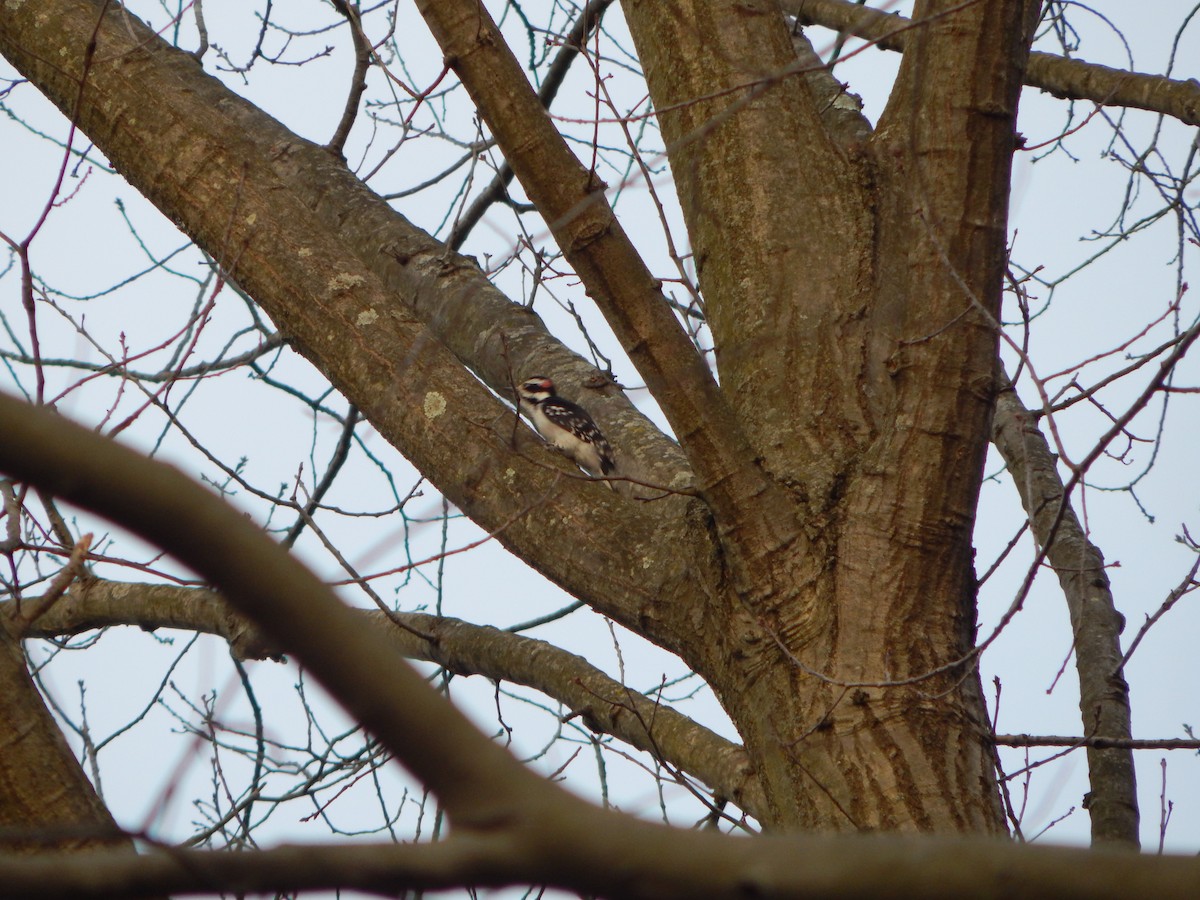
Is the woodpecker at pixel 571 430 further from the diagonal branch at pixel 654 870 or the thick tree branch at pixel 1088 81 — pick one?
the diagonal branch at pixel 654 870

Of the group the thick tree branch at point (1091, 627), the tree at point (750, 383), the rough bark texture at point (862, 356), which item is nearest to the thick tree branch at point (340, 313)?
the tree at point (750, 383)

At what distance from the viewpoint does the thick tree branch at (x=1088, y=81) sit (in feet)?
12.2

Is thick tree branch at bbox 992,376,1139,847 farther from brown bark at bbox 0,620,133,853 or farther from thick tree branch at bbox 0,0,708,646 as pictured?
brown bark at bbox 0,620,133,853

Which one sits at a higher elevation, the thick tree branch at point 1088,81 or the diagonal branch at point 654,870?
the thick tree branch at point 1088,81

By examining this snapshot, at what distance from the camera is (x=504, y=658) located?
338 cm

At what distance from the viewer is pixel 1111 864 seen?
73cm

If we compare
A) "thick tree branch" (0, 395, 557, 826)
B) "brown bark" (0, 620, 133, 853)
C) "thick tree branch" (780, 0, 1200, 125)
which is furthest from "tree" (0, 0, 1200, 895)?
"thick tree branch" (780, 0, 1200, 125)

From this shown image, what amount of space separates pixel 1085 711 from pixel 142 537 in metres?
2.98

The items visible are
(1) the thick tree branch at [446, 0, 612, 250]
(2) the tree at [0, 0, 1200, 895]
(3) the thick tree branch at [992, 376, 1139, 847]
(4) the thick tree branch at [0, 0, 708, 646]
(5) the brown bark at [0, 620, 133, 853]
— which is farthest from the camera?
(1) the thick tree branch at [446, 0, 612, 250]

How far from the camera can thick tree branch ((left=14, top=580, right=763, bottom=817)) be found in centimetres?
271

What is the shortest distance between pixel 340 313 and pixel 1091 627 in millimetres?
2308

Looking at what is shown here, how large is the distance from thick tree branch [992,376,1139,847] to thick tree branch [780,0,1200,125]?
3.52ft

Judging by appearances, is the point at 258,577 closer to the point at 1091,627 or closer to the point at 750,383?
the point at 750,383

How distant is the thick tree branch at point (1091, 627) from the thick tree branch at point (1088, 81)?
107cm
